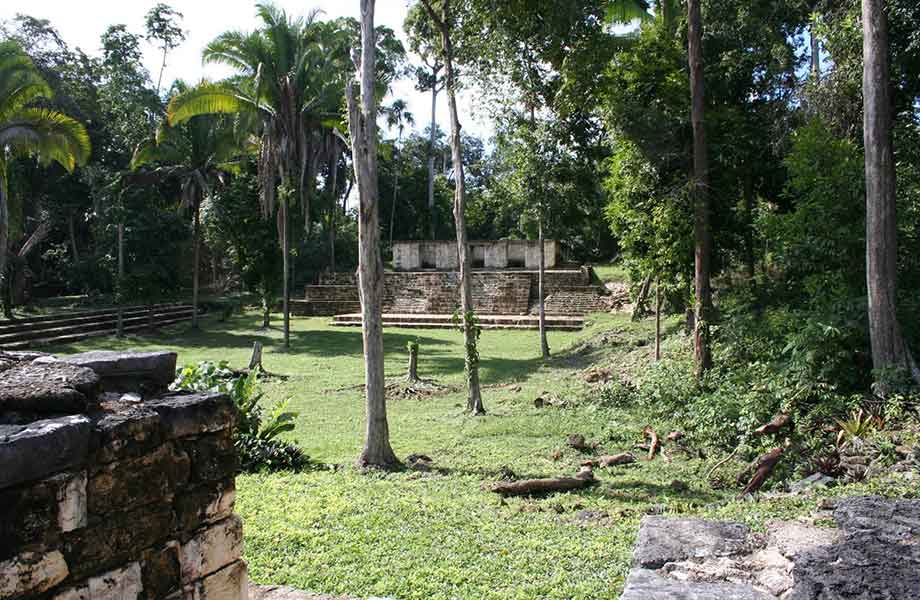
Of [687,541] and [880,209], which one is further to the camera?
[880,209]

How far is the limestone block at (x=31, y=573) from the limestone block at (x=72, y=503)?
94mm

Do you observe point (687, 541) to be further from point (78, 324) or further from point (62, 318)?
point (62, 318)

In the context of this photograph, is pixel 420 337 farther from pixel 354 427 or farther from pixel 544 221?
pixel 354 427

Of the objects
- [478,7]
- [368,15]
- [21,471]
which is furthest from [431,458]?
[478,7]

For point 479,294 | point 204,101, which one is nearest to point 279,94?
point 204,101

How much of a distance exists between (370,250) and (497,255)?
64.4 feet

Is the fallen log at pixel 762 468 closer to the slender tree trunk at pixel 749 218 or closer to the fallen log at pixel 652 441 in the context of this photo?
the fallen log at pixel 652 441

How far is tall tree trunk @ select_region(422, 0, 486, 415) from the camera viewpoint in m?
10.5

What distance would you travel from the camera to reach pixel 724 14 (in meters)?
13.3

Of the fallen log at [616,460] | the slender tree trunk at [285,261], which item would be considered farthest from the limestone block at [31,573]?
the slender tree trunk at [285,261]

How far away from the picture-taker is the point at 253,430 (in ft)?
26.2

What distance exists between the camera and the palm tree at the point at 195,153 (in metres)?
21.3

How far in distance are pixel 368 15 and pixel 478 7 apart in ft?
13.1

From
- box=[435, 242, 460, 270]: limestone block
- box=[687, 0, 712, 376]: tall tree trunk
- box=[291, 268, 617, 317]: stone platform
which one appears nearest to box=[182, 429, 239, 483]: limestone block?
box=[687, 0, 712, 376]: tall tree trunk
